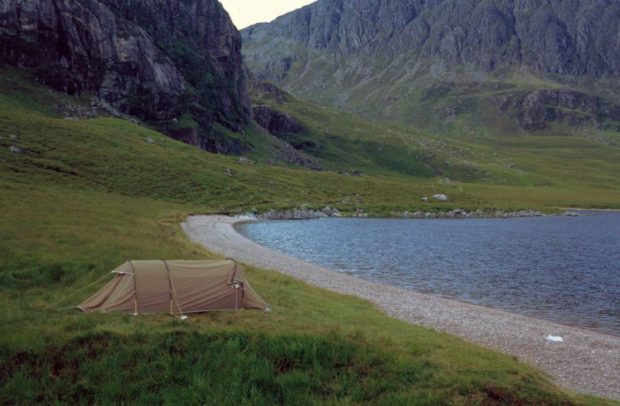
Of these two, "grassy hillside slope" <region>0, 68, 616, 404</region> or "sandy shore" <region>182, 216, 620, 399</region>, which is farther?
"sandy shore" <region>182, 216, 620, 399</region>

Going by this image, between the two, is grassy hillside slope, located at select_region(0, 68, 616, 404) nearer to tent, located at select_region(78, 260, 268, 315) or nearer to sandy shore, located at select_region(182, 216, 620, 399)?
tent, located at select_region(78, 260, 268, 315)

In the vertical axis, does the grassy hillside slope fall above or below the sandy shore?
above

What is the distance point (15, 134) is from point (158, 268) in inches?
2952

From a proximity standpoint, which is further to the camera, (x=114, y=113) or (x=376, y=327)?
(x=114, y=113)

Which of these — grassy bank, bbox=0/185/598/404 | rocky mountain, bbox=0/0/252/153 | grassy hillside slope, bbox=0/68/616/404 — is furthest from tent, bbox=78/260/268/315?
rocky mountain, bbox=0/0/252/153

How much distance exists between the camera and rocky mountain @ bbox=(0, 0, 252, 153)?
393ft

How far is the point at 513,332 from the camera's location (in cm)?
2402

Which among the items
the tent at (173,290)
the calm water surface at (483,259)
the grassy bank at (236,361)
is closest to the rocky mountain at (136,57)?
the calm water surface at (483,259)

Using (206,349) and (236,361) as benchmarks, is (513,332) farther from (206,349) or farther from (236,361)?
(206,349)

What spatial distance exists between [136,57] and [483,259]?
123 meters

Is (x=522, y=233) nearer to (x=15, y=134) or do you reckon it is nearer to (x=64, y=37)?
(x=15, y=134)

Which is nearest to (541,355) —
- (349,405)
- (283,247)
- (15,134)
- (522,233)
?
(349,405)

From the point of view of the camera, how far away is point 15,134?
81.0 metres

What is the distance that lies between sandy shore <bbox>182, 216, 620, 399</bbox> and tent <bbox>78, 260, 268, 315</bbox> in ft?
31.2
